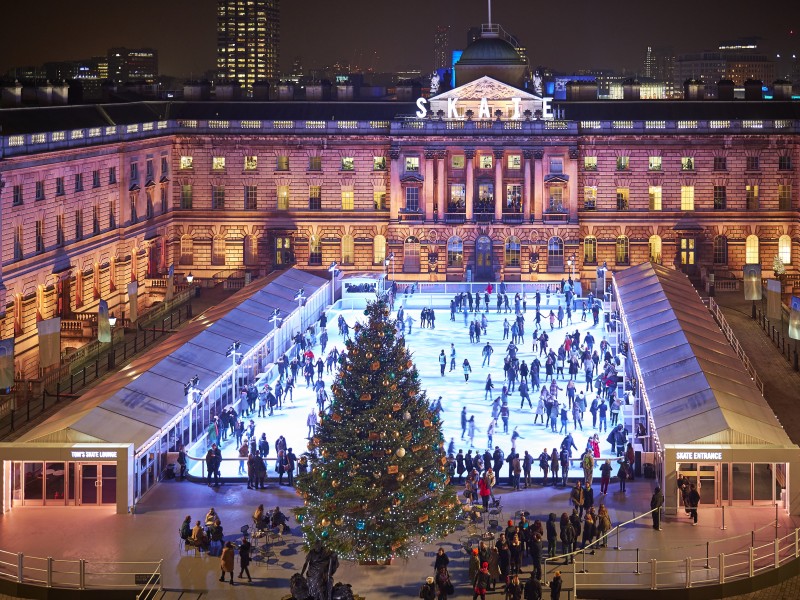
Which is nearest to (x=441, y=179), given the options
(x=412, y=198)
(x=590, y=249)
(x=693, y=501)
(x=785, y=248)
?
(x=412, y=198)

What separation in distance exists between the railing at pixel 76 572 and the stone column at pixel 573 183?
245ft

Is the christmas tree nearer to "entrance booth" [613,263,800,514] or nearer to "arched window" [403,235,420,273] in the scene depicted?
"entrance booth" [613,263,800,514]

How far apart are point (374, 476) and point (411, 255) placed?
7226cm

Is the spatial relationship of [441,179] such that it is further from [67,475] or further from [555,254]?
[67,475]

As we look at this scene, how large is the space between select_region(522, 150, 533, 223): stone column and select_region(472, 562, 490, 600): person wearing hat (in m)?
74.7

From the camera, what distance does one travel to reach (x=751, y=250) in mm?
122000

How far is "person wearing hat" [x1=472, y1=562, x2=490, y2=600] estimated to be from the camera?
158 feet

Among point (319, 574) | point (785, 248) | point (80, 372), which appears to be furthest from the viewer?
point (785, 248)

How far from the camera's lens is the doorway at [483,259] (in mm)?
121750

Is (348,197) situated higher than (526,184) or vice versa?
(526,184)

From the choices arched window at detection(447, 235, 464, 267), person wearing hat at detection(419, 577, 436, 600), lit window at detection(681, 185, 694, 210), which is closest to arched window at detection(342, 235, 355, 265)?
arched window at detection(447, 235, 464, 267)

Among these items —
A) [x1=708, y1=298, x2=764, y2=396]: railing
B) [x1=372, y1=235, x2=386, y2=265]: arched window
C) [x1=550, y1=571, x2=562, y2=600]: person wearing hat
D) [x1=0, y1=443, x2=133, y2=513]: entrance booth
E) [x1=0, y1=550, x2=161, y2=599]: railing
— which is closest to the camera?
[x1=550, y1=571, x2=562, y2=600]: person wearing hat

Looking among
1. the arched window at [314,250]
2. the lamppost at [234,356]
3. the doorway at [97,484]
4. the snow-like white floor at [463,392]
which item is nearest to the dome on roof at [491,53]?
the arched window at [314,250]

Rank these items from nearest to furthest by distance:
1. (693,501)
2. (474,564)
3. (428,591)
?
1. (428,591)
2. (474,564)
3. (693,501)
